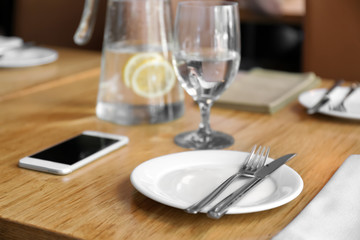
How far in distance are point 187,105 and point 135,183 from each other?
436mm

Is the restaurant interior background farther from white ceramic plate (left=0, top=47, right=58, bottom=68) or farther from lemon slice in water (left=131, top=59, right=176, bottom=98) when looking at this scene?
lemon slice in water (left=131, top=59, right=176, bottom=98)

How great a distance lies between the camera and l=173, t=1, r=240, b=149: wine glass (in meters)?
0.75

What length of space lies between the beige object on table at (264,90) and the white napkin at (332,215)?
0.34 m

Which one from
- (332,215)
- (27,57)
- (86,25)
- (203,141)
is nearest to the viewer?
(332,215)

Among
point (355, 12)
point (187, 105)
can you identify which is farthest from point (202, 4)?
point (355, 12)

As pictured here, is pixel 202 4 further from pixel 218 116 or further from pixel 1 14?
pixel 1 14

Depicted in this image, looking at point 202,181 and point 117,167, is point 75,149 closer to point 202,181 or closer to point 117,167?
point 117,167

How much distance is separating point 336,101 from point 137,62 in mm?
379

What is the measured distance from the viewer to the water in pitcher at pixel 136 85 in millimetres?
897

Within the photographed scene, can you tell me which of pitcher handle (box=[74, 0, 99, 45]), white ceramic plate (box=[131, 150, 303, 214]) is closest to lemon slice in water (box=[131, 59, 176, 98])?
pitcher handle (box=[74, 0, 99, 45])

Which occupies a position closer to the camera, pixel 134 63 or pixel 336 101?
pixel 134 63

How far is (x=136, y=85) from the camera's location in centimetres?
90

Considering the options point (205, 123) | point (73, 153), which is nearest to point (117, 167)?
point (73, 153)

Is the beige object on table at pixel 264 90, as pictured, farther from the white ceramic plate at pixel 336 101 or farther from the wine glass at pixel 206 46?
the wine glass at pixel 206 46
